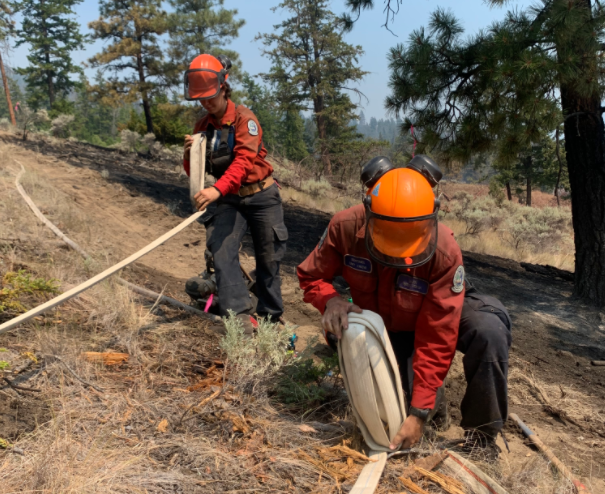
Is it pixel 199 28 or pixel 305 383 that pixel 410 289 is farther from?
pixel 199 28

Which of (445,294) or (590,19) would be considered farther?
(590,19)

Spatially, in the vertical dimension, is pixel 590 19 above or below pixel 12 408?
above

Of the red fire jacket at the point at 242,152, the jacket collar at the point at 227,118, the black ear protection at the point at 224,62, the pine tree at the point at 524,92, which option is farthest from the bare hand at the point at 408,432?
the pine tree at the point at 524,92

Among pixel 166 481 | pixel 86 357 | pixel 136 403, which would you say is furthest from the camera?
pixel 86 357

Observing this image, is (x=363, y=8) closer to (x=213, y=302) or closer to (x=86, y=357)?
(x=213, y=302)

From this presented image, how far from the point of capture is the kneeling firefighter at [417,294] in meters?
2.12

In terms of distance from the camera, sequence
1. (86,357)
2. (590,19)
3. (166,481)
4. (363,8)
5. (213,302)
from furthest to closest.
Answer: (363,8) < (590,19) < (213,302) < (86,357) < (166,481)

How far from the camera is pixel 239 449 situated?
2189mm

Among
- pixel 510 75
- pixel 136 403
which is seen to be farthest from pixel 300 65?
pixel 136 403

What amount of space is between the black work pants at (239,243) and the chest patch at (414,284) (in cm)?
145

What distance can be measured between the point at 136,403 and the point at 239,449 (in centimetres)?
63

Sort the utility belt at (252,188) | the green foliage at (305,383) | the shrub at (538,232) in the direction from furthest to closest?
the shrub at (538,232) → the utility belt at (252,188) → the green foliage at (305,383)

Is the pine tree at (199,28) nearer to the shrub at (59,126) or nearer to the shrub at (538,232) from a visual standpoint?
the shrub at (59,126)

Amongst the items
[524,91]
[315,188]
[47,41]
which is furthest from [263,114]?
[524,91]
